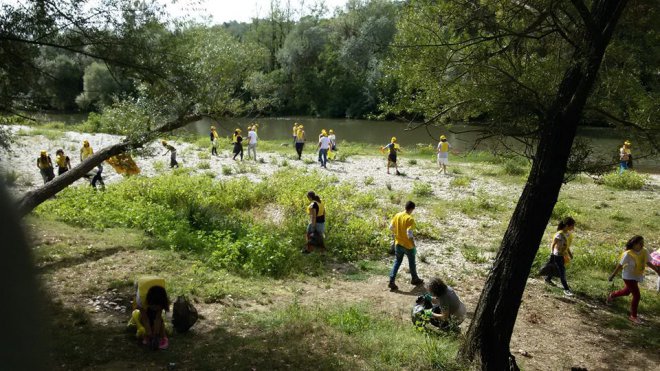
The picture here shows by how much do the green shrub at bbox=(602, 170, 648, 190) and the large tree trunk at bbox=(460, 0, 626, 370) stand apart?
16.7m

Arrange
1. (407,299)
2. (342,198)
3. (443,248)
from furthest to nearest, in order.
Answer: (342,198), (443,248), (407,299)

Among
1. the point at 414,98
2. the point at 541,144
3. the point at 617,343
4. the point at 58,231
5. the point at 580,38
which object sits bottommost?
the point at 617,343

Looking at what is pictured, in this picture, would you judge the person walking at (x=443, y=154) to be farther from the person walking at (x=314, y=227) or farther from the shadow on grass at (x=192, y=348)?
the shadow on grass at (x=192, y=348)

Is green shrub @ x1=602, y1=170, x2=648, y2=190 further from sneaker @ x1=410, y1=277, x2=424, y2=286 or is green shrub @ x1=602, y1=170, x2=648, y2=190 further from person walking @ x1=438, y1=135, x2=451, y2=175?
sneaker @ x1=410, y1=277, x2=424, y2=286

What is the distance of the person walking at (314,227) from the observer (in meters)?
12.0

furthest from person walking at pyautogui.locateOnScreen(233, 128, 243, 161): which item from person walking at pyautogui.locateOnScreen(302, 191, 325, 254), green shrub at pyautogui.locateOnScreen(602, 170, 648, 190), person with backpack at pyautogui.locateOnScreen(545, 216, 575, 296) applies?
person with backpack at pyautogui.locateOnScreen(545, 216, 575, 296)

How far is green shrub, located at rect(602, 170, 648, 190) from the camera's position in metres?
20.4

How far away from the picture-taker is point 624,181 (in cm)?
2058

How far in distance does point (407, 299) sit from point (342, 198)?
7871mm

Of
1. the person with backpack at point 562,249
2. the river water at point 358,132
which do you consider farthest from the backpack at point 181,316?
the river water at point 358,132

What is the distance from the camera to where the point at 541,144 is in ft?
21.3

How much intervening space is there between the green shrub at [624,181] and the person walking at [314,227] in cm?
1467

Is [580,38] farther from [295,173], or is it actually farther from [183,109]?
[295,173]

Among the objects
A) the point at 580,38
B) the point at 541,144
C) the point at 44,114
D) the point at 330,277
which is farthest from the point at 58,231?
the point at 580,38
